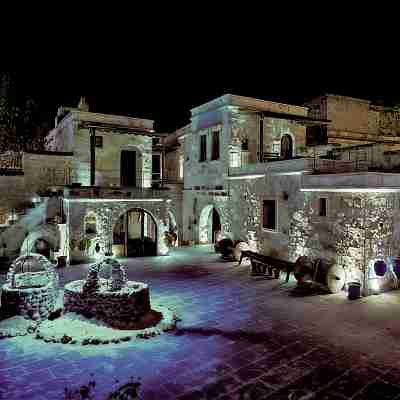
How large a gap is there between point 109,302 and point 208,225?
14418 millimetres

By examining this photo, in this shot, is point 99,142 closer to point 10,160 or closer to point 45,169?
point 45,169

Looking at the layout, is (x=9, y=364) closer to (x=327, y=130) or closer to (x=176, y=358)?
(x=176, y=358)

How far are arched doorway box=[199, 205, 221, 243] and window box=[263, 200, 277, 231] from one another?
228 inches

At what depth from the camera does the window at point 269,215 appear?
17.0m

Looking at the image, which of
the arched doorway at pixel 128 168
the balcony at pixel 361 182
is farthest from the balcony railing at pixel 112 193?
the balcony at pixel 361 182

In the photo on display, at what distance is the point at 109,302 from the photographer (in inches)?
373

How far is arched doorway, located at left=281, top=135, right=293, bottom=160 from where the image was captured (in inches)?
869

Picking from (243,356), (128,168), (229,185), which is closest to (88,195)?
(128,168)

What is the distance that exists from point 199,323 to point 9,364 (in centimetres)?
461

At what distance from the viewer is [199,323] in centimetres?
978

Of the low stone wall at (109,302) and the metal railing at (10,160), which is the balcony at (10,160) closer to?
the metal railing at (10,160)

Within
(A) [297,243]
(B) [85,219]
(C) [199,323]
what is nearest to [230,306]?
(C) [199,323]

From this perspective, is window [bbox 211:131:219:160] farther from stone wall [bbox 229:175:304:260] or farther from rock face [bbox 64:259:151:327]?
rock face [bbox 64:259:151:327]

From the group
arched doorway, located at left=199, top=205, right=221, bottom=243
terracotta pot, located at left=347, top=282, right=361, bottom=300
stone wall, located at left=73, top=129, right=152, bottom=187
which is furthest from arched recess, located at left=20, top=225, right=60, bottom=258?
terracotta pot, located at left=347, top=282, right=361, bottom=300
